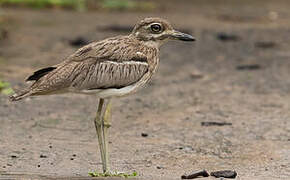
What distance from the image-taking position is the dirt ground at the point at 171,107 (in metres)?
6.86

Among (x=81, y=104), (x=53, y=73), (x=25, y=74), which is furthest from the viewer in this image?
(x=25, y=74)

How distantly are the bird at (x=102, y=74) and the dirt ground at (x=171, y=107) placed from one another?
0.68 metres

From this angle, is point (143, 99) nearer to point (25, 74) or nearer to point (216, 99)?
point (216, 99)

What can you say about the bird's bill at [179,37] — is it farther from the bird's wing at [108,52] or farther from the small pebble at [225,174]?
the small pebble at [225,174]

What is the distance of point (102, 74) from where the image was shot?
20.5 ft

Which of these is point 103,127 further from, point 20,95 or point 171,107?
point 171,107

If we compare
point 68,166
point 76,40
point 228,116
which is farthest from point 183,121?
point 76,40

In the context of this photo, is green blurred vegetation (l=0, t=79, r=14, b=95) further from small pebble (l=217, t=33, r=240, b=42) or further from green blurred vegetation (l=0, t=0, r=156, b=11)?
green blurred vegetation (l=0, t=0, r=156, b=11)

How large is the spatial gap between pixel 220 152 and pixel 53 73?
197 cm

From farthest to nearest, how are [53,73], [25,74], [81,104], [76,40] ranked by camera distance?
[76,40] → [25,74] → [81,104] → [53,73]

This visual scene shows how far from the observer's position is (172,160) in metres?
6.97

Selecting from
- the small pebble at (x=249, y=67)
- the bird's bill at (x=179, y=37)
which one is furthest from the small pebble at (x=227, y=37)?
the bird's bill at (x=179, y=37)

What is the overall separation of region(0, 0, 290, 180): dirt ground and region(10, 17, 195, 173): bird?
68cm

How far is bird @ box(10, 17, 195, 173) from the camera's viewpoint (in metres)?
6.18
